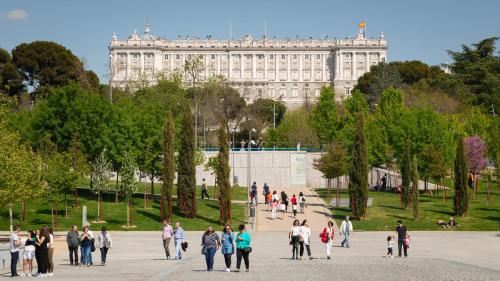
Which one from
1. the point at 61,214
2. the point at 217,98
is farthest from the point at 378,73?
the point at 61,214

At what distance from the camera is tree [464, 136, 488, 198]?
65.1 metres

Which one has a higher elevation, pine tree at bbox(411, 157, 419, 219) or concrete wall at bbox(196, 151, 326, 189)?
concrete wall at bbox(196, 151, 326, 189)

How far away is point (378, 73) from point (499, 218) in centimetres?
8332

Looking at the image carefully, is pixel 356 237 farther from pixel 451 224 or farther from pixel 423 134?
pixel 423 134

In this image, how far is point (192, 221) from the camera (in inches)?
1996

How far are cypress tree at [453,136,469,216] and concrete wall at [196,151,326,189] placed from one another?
25.6 metres

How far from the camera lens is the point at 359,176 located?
170ft

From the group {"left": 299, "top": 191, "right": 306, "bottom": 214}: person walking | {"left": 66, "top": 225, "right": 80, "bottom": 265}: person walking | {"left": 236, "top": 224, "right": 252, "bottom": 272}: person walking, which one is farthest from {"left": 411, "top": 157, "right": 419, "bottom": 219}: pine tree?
{"left": 66, "top": 225, "right": 80, "bottom": 265}: person walking

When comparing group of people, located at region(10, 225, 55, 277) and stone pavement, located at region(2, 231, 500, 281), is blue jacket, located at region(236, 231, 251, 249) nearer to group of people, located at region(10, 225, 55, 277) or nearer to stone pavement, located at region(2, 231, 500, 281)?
stone pavement, located at region(2, 231, 500, 281)

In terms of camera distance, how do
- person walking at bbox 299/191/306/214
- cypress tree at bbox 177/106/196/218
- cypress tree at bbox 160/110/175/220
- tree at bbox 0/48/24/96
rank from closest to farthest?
cypress tree at bbox 160/110/175/220
cypress tree at bbox 177/106/196/218
person walking at bbox 299/191/306/214
tree at bbox 0/48/24/96

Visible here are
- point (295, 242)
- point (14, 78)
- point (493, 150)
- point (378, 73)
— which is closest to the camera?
point (295, 242)

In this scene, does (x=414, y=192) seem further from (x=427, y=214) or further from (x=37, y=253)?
(x=37, y=253)

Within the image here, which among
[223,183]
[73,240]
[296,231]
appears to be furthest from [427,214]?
[73,240]

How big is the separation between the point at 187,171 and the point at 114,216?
17.0 feet
